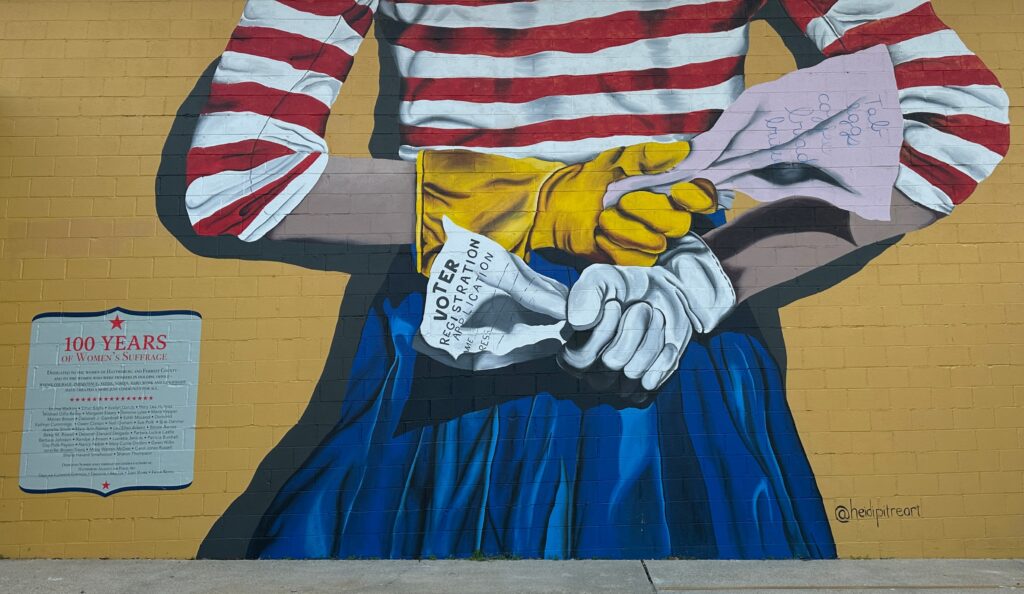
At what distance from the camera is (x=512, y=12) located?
25.2 feet

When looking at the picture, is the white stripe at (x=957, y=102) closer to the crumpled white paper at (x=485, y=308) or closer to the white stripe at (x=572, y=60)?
the white stripe at (x=572, y=60)

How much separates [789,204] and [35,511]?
693 cm

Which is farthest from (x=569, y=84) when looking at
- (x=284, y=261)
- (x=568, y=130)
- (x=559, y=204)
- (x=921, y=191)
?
(x=921, y=191)

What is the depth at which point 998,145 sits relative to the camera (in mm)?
7574

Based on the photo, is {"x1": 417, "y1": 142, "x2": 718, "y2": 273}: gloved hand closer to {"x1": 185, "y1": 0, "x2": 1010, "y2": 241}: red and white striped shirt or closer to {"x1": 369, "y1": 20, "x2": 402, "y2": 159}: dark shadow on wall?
{"x1": 185, "y1": 0, "x2": 1010, "y2": 241}: red and white striped shirt

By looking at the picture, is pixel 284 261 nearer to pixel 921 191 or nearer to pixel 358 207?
pixel 358 207

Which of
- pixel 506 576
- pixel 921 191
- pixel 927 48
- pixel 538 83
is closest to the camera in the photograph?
pixel 506 576

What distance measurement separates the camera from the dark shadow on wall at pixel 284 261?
22.9ft

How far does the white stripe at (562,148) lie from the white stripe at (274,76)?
0.88 m

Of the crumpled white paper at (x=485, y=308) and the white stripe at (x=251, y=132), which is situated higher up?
the white stripe at (x=251, y=132)

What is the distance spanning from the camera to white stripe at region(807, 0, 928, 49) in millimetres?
7695

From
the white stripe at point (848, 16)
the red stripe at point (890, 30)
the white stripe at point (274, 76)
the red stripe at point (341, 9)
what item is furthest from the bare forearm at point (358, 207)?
the red stripe at point (890, 30)

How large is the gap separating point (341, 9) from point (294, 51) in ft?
1.90

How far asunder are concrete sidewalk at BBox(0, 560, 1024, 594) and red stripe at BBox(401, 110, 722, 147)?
11.9 feet
